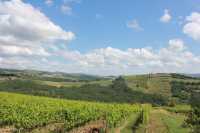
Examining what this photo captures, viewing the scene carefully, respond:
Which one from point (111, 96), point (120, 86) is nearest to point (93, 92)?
point (111, 96)

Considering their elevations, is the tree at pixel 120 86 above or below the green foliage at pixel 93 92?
above

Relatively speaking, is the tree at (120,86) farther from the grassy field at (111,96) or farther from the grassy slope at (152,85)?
the grassy slope at (152,85)

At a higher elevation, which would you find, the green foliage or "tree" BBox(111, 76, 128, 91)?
"tree" BBox(111, 76, 128, 91)

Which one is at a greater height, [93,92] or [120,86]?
[120,86]

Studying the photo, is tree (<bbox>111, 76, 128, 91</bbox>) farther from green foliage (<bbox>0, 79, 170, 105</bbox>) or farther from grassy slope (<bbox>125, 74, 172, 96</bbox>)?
grassy slope (<bbox>125, 74, 172, 96</bbox>)

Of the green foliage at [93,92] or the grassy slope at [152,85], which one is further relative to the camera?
the grassy slope at [152,85]

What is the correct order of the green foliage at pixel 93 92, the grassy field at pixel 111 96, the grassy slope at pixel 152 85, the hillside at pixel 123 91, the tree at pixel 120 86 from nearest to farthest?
the grassy field at pixel 111 96, the green foliage at pixel 93 92, the hillside at pixel 123 91, the grassy slope at pixel 152 85, the tree at pixel 120 86

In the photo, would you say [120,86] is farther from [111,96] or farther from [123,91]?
[111,96]

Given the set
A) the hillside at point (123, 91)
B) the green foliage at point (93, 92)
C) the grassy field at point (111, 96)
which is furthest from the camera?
the hillside at point (123, 91)

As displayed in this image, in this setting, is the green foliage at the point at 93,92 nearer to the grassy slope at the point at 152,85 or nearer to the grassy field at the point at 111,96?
the grassy field at the point at 111,96

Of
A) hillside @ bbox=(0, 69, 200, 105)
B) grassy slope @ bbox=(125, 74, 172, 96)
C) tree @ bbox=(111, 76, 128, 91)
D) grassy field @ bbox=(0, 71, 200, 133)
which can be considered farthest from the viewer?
tree @ bbox=(111, 76, 128, 91)

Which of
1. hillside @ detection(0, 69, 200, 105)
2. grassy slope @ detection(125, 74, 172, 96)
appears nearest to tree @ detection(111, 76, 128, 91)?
hillside @ detection(0, 69, 200, 105)

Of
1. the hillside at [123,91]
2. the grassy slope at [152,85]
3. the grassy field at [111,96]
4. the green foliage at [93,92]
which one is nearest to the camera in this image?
the grassy field at [111,96]

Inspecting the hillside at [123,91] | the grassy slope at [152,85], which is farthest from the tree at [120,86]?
the grassy slope at [152,85]
